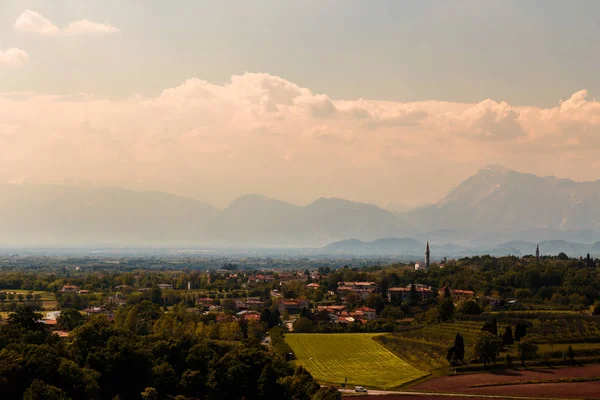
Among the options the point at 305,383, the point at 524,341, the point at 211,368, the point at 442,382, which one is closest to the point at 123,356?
the point at 211,368

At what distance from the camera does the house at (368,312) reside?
254ft

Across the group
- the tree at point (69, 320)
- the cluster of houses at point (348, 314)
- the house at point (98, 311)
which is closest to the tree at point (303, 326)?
the cluster of houses at point (348, 314)

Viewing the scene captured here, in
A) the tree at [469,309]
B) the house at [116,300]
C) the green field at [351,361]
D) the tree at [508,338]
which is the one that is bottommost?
the green field at [351,361]

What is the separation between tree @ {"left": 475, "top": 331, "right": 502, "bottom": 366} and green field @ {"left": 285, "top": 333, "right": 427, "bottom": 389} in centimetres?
440

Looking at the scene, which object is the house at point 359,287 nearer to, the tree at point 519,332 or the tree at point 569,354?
the tree at point 519,332

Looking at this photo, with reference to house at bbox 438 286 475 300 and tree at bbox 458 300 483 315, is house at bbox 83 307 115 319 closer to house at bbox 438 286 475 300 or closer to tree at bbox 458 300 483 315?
tree at bbox 458 300 483 315

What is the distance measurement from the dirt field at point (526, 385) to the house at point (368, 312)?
3243 cm

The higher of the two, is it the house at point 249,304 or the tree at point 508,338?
the tree at point 508,338

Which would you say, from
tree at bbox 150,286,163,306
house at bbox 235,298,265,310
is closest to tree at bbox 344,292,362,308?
house at bbox 235,298,265,310

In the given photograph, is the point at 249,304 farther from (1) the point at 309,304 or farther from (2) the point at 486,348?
(2) the point at 486,348

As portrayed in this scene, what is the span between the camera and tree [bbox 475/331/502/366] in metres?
47.1

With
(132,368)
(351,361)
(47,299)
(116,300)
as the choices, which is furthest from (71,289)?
(132,368)

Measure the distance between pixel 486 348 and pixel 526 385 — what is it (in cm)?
558

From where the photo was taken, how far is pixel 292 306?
85.5m
